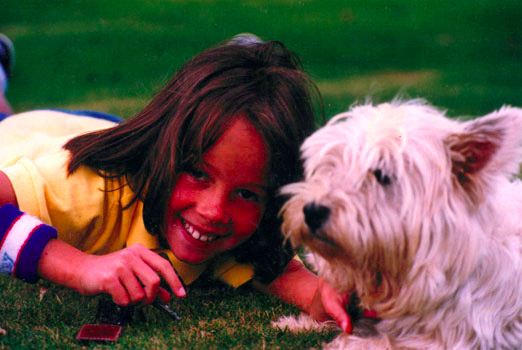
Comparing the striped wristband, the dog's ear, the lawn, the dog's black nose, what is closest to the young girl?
the striped wristband

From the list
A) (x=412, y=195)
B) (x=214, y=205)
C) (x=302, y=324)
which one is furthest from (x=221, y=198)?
(x=412, y=195)

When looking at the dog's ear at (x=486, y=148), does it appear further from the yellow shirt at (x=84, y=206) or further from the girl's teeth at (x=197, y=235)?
the yellow shirt at (x=84, y=206)

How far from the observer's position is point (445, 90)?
10.2 m

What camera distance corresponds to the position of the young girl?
2865 mm

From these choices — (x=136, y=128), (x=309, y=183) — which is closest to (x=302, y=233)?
(x=309, y=183)

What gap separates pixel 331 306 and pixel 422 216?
734 millimetres

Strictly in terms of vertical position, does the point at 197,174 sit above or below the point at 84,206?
above

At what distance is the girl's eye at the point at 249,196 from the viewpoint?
315 centimetres

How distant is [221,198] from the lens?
3.04m

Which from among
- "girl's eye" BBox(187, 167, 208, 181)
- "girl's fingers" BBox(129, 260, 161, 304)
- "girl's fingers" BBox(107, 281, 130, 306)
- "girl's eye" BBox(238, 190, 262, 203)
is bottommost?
"girl's fingers" BBox(107, 281, 130, 306)

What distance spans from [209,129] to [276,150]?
342mm

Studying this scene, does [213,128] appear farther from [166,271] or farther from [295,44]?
[295,44]

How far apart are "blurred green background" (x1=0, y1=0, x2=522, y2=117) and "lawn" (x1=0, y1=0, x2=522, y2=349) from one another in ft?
0.08

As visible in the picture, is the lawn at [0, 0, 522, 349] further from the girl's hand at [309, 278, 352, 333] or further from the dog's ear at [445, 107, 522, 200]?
→ the dog's ear at [445, 107, 522, 200]
